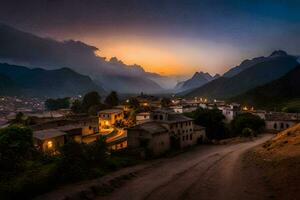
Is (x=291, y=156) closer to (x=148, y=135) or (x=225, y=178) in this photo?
(x=225, y=178)

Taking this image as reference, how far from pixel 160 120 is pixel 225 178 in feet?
94.7

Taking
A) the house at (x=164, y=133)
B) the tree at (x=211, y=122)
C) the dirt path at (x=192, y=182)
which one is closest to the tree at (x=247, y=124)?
the tree at (x=211, y=122)

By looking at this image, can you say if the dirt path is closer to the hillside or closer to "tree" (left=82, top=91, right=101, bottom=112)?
the hillside

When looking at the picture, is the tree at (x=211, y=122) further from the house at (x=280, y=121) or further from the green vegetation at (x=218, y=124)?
the house at (x=280, y=121)

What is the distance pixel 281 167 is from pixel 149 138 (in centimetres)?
2381

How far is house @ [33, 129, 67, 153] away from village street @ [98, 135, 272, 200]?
60.8ft

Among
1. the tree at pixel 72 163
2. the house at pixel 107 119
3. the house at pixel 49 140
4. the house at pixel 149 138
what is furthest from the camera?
the house at pixel 107 119

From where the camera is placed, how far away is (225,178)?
115 ft

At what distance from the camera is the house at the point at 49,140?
49.1m

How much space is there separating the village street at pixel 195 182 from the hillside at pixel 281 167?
1.16 meters

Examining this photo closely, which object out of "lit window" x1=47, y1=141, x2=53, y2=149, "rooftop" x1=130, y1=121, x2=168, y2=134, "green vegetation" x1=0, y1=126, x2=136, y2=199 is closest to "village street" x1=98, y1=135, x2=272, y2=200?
"green vegetation" x1=0, y1=126, x2=136, y2=199

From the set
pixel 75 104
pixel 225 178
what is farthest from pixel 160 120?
pixel 75 104

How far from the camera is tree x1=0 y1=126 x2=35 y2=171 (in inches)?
1440

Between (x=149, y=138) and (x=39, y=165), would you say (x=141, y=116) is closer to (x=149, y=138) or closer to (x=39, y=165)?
(x=149, y=138)
